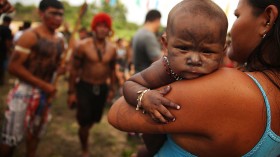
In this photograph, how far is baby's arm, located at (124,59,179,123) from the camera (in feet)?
4.21

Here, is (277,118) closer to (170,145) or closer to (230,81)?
(230,81)

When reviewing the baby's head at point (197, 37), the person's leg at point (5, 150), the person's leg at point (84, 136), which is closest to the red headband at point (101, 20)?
the person's leg at point (84, 136)

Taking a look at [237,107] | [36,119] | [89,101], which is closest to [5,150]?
[36,119]

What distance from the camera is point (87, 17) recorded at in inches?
1865

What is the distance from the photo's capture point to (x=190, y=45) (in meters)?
1.32

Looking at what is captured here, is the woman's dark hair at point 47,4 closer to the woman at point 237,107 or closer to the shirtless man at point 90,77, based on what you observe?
the shirtless man at point 90,77

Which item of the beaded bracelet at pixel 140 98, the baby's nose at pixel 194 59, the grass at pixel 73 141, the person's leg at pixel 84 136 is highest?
the baby's nose at pixel 194 59

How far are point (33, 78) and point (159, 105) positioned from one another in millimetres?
3009

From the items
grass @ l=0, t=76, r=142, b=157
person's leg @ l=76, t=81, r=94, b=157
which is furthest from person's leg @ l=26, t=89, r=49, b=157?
person's leg @ l=76, t=81, r=94, b=157

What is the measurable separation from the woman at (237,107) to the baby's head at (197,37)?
6cm

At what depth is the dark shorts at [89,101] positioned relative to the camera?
4896 mm

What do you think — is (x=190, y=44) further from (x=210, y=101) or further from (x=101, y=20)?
(x=101, y=20)

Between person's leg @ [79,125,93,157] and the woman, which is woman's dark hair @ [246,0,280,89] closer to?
the woman

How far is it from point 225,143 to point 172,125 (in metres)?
0.26
